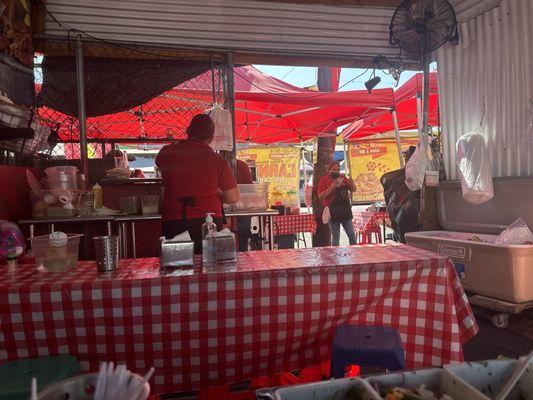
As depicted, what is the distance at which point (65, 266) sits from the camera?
2.21 meters

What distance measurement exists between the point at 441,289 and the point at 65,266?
2.16 meters

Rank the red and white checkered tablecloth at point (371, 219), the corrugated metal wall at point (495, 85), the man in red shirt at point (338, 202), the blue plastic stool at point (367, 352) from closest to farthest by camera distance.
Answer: the blue plastic stool at point (367, 352) < the corrugated metal wall at point (495, 85) < the man in red shirt at point (338, 202) < the red and white checkered tablecloth at point (371, 219)

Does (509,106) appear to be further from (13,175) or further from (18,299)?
(13,175)

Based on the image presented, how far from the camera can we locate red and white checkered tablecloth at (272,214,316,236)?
733 centimetres

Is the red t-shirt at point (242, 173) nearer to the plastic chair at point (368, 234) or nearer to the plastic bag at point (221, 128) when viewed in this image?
the plastic bag at point (221, 128)

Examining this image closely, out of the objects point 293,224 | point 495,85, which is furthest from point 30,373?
point 293,224

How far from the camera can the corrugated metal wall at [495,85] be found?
3750mm

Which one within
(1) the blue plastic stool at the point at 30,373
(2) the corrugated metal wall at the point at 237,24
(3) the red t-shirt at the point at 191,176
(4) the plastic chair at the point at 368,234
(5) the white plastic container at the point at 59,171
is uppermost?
(2) the corrugated metal wall at the point at 237,24

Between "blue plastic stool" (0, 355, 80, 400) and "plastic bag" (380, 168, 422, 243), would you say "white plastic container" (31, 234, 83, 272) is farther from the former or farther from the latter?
"plastic bag" (380, 168, 422, 243)

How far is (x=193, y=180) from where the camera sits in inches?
120

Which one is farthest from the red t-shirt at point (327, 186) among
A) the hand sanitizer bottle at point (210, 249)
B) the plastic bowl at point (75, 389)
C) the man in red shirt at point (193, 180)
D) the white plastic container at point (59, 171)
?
the plastic bowl at point (75, 389)

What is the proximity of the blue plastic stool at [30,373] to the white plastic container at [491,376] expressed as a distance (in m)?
1.45

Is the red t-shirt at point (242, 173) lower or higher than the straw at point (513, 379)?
higher

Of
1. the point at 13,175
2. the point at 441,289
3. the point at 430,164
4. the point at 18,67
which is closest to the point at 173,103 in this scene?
the point at 18,67
